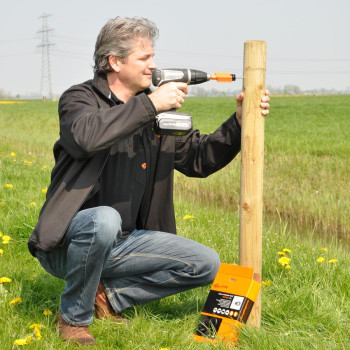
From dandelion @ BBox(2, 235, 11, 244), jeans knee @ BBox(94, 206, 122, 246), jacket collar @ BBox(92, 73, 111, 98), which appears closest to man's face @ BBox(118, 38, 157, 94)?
jacket collar @ BBox(92, 73, 111, 98)

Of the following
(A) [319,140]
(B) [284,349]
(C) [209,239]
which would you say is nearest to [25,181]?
(C) [209,239]

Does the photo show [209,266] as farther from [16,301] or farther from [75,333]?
[16,301]

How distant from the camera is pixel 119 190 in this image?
3221 mm

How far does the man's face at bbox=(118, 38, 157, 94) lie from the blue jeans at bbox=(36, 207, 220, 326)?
812 millimetres

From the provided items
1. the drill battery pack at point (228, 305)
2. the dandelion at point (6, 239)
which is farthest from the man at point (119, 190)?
the dandelion at point (6, 239)

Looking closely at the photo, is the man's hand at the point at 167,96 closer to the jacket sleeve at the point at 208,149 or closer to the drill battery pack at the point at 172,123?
the drill battery pack at the point at 172,123

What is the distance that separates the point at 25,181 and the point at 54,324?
13.2ft

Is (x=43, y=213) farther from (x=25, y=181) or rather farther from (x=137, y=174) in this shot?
(x=25, y=181)

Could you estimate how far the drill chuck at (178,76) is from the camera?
3057 millimetres

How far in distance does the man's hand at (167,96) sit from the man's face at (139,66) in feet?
1.17

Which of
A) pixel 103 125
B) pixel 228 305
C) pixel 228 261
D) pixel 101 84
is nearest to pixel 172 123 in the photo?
pixel 103 125

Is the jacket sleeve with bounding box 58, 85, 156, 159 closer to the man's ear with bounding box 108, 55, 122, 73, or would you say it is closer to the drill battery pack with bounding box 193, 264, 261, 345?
the man's ear with bounding box 108, 55, 122, 73

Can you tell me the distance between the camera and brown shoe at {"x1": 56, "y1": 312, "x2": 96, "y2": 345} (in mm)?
3004

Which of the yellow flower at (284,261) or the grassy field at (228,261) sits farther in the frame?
the yellow flower at (284,261)
